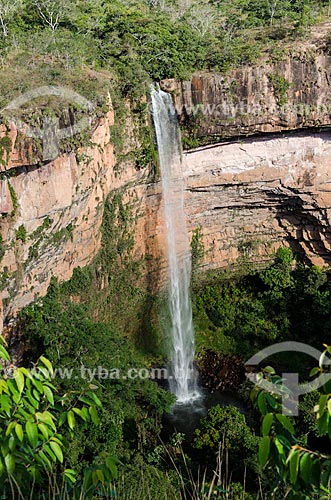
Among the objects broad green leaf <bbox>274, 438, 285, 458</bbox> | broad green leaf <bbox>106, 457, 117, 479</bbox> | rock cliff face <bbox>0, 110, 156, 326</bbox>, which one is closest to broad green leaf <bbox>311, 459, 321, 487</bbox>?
broad green leaf <bbox>274, 438, 285, 458</bbox>

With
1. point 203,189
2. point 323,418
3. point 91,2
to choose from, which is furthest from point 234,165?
point 323,418

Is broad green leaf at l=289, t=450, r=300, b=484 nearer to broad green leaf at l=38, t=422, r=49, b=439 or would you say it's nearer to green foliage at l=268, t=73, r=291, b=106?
broad green leaf at l=38, t=422, r=49, b=439

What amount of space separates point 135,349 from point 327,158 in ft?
27.7

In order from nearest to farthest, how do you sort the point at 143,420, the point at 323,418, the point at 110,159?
the point at 323,418 → the point at 143,420 → the point at 110,159

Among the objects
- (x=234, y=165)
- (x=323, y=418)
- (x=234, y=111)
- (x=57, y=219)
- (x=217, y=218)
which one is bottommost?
(x=323, y=418)

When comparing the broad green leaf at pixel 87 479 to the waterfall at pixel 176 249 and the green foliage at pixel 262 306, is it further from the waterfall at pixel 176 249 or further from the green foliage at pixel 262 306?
the green foliage at pixel 262 306

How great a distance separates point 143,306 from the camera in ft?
53.5

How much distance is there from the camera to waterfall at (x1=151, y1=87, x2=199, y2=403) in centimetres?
1491

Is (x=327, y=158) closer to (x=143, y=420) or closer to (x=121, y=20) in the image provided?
(x=121, y=20)

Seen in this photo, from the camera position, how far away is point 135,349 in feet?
52.3

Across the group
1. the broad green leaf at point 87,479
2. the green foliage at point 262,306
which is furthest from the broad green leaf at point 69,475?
the green foliage at point 262,306

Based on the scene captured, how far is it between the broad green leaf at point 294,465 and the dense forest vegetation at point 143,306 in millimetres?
474

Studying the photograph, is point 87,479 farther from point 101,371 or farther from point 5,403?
point 101,371

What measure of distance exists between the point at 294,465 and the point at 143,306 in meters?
13.7
